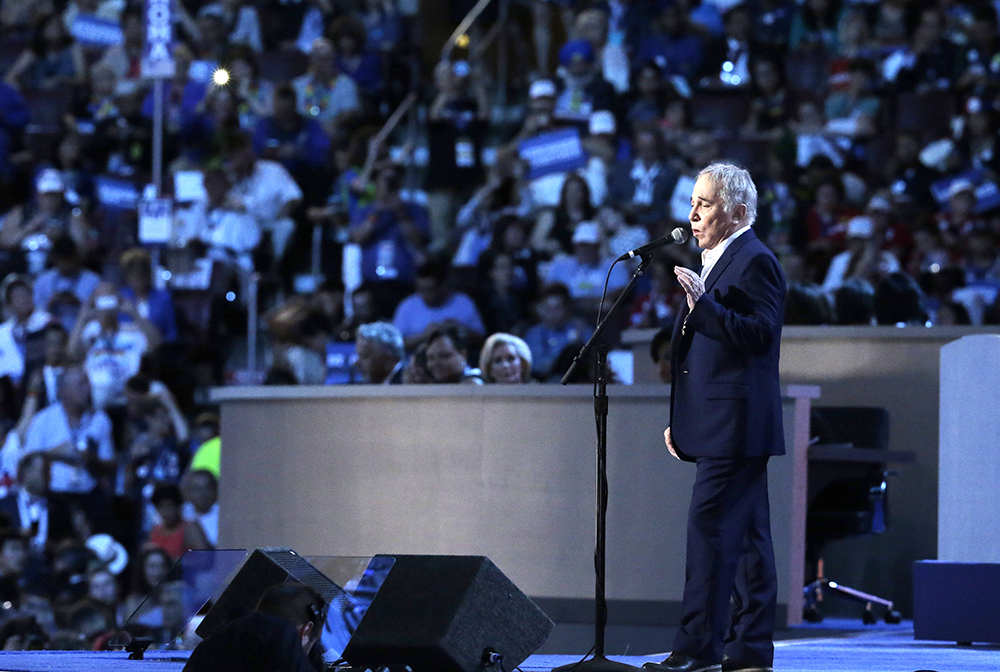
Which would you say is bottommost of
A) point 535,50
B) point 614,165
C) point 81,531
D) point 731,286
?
point 81,531

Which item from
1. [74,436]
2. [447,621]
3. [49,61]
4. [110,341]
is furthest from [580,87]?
[447,621]

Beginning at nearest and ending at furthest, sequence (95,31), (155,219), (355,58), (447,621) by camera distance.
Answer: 1. (447,621)
2. (155,219)
3. (355,58)
4. (95,31)

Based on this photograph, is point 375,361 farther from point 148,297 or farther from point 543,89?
point 543,89

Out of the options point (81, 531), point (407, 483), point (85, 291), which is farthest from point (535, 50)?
point (407, 483)

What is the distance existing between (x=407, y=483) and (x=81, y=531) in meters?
4.07

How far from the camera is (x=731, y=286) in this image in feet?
16.9

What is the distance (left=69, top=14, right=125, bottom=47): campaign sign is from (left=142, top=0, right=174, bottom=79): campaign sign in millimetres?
2588

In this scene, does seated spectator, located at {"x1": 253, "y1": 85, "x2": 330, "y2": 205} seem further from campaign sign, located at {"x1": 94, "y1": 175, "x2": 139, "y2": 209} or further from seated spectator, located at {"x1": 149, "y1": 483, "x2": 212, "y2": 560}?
seated spectator, located at {"x1": 149, "y1": 483, "x2": 212, "y2": 560}

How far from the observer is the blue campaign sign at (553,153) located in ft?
44.8

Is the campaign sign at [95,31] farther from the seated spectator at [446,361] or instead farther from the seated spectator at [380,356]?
the seated spectator at [446,361]

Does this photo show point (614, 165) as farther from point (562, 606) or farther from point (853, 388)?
point (562, 606)

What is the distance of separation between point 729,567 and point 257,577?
152 centimetres

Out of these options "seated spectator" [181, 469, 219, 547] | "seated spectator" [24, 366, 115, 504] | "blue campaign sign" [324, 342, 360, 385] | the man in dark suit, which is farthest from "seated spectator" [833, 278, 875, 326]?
"seated spectator" [24, 366, 115, 504]

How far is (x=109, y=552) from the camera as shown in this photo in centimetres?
1107
